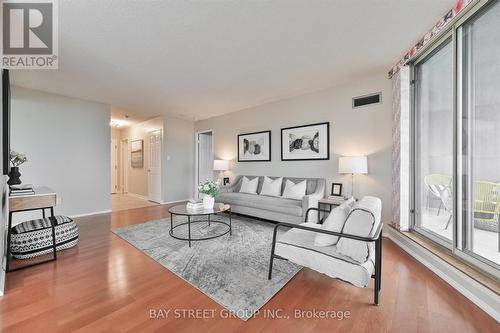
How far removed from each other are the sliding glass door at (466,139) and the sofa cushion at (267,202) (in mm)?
1670

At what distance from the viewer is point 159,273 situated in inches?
82.2

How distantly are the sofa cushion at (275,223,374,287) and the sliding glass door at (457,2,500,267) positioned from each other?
1033 millimetres

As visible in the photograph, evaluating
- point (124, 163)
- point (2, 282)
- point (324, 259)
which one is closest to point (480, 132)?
point (324, 259)

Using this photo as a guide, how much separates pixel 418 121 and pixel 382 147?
0.57 metres

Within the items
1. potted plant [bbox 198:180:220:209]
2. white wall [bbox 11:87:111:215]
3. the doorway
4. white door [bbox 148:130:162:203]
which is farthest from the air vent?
white wall [bbox 11:87:111:215]

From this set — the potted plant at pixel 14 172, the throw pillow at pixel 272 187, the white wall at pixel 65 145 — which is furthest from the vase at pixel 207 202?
the white wall at pixel 65 145

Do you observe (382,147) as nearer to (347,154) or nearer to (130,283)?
(347,154)

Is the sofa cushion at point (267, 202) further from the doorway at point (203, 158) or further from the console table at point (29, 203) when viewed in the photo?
the console table at point (29, 203)

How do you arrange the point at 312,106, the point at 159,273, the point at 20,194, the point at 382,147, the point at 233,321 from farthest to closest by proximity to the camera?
the point at 312,106
the point at 382,147
the point at 20,194
the point at 159,273
the point at 233,321

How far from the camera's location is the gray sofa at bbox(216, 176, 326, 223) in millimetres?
3404

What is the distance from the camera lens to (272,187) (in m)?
4.25

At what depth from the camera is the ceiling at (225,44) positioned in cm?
189

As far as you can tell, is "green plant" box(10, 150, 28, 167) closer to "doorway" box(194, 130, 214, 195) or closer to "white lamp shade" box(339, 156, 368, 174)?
"doorway" box(194, 130, 214, 195)

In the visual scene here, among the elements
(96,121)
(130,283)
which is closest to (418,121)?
(130,283)
